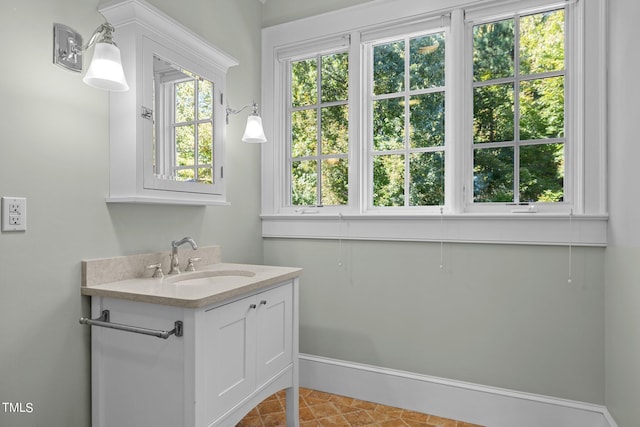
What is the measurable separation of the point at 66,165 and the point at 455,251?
190cm

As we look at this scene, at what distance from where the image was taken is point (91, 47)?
155 centimetres

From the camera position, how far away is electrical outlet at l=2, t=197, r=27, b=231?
1.26 metres

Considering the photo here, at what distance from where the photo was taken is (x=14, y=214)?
1288 millimetres

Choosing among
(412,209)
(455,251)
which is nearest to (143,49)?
(412,209)

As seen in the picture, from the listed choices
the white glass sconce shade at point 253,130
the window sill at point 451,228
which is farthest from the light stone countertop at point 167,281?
the white glass sconce shade at point 253,130

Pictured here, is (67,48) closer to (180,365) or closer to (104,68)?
(104,68)

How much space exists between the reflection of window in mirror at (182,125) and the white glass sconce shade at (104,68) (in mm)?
309

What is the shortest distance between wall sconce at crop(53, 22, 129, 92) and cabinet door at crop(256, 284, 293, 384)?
1014 mm

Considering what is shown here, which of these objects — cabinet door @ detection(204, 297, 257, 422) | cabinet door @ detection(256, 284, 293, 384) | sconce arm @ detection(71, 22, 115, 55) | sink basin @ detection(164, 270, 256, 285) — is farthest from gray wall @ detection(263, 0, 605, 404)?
sconce arm @ detection(71, 22, 115, 55)

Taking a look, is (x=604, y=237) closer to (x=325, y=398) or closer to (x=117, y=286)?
(x=325, y=398)

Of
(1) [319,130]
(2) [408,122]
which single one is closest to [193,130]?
(1) [319,130]

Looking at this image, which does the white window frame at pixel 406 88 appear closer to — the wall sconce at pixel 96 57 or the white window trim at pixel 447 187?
the white window trim at pixel 447 187

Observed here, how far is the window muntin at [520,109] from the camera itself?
200 centimetres

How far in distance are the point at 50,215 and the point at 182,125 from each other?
0.67 metres
